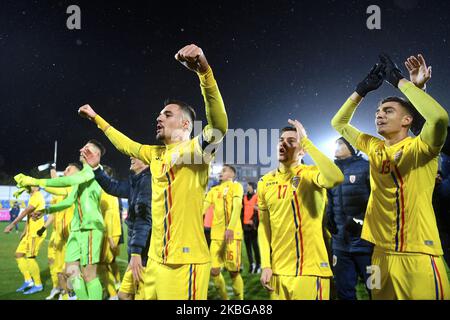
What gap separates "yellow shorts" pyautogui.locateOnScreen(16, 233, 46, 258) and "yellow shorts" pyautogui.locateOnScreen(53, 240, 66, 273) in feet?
1.99

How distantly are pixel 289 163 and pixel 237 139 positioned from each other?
1.06m

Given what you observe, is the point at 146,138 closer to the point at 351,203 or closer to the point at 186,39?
the point at 186,39

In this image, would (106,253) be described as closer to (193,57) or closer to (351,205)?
(351,205)

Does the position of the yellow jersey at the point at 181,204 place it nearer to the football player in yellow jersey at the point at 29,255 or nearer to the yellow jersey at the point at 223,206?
the yellow jersey at the point at 223,206

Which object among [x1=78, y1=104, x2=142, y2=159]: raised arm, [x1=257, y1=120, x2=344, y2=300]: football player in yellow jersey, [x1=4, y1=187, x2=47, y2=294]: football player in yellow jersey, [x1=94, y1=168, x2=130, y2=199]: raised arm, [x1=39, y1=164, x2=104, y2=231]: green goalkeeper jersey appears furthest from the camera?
[x1=4, y1=187, x2=47, y2=294]: football player in yellow jersey

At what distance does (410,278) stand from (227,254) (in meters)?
3.19

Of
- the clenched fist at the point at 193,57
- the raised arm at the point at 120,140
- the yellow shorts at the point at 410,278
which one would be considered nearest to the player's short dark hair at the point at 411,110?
the yellow shorts at the point at 410,278

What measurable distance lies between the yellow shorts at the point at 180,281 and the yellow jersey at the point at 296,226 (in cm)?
55

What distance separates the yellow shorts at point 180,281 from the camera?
7.59 ft

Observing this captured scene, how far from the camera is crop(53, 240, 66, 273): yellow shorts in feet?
17.0

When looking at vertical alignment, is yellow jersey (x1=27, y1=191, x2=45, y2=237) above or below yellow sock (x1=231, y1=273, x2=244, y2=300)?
above

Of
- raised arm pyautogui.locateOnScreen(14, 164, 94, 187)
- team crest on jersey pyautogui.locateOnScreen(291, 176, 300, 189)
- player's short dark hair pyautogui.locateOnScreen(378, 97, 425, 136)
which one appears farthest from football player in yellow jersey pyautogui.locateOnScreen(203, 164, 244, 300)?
player's short dark hair pyautogui.locateOnScreen(378, 97, 425, 136)

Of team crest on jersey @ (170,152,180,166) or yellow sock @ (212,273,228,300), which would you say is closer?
team crest on jersey @ (170,152,180,166)

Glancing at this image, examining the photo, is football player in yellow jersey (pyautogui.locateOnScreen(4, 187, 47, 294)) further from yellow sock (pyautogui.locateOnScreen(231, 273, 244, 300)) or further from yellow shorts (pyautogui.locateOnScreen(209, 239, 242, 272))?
yellow sock (pyautogui.locateOnScreen(231, 273, 244, 300))
